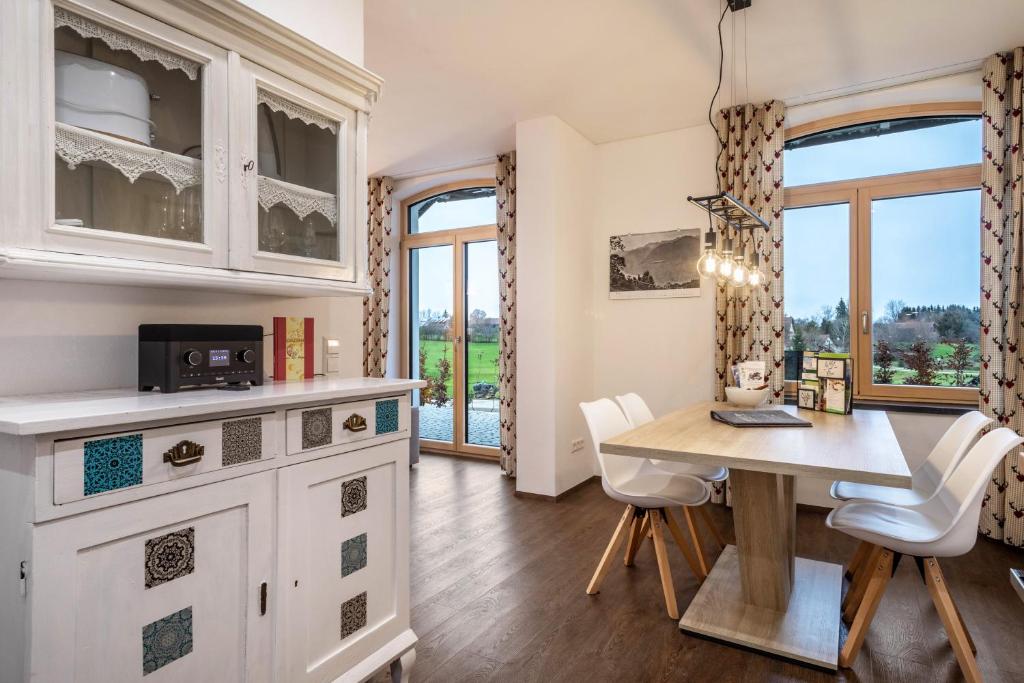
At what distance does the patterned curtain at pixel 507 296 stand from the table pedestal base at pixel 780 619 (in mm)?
2362

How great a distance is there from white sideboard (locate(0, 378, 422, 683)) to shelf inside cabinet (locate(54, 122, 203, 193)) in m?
0.55

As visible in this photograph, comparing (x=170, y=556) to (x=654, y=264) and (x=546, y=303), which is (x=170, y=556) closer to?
(x=546, y=303)

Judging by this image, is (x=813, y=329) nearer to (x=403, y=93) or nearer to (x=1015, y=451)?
(x=1015, y=451)

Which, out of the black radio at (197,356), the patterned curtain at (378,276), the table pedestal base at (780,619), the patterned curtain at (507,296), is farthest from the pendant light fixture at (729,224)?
the patterned curtain at (378,276)

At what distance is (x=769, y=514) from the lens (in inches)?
85.2

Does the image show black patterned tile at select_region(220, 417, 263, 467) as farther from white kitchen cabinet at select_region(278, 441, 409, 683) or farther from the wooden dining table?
the wooden dining table

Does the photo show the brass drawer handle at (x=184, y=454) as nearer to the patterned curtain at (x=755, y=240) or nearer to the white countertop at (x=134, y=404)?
the white countertop at (x=134, y=404)

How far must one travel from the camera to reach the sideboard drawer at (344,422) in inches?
59.2

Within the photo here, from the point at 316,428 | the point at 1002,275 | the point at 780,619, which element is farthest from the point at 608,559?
the point at 1002,275

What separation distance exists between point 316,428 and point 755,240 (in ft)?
10.9

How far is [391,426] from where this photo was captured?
181 centimetres

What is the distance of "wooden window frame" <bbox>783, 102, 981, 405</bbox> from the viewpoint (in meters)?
3.50

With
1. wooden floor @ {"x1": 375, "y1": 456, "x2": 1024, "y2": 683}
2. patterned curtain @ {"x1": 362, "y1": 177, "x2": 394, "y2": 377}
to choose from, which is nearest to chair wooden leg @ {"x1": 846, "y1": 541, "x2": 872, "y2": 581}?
wooden floor @ {"x1": 375, "y1": 456, "x2": 1024, "y2": 683}

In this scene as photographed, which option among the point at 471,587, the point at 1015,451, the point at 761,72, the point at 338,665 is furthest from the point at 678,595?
the point at 761,72
